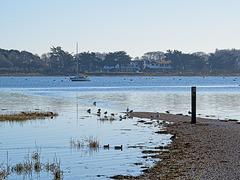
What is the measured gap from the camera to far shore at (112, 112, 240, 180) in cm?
1378

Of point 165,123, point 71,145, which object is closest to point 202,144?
point 71,145

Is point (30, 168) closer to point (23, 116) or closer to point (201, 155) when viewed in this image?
point (201, 155)

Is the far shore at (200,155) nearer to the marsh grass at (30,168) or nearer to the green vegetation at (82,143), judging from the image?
the marsh grass at (30,168)

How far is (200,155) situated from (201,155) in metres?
0.04

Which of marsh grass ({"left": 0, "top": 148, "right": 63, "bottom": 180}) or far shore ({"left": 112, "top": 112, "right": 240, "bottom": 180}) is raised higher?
far shore ({"left": 112, "top": 112, "right": 240, "bottom": 180})

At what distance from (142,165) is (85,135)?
8829mm

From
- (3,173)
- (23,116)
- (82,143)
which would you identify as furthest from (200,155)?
(23,116)

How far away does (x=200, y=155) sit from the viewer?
16.8 meters

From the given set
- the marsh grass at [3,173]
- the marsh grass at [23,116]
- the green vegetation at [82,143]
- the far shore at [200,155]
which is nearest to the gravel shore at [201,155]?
the far shore at [200,155]

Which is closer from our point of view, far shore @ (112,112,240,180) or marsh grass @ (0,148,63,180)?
far shore @ (112,112,240,180)

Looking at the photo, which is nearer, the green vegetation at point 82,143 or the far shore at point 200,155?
the far shore at point 200,155

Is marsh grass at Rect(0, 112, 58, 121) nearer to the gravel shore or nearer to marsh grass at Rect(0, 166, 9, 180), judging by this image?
the gravel shore

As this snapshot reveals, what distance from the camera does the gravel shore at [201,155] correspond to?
1377 centimetres

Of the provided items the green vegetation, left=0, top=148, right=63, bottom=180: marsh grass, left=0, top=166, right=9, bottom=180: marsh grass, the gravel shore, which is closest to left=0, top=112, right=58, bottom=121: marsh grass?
the green vegetation
